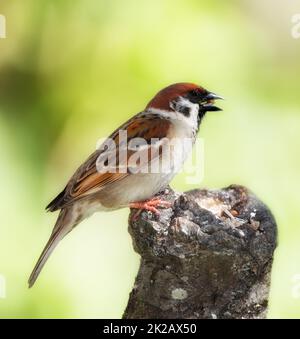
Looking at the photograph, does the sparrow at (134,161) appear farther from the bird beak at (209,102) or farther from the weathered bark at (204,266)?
the weathered bark at (204,266)

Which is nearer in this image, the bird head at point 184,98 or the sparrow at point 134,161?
the sparrow at point 134,161

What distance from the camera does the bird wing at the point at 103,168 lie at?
3096 millimetres

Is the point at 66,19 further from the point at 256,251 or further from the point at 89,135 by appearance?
the point at 256,251

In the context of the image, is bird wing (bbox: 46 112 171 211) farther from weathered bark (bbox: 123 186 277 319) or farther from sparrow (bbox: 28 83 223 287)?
weathered bark (bbox: 123 186 277 319)

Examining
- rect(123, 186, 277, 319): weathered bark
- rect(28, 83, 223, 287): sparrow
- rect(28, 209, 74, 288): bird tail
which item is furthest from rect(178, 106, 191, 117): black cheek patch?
rect(123, 186, 277, 319): weathered bark

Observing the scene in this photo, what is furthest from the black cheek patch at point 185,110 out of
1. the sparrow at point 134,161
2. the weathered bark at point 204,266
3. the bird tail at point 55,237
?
the weathered bark at point 204,266

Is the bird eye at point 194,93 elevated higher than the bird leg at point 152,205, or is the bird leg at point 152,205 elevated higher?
the bird eye at point 194,93

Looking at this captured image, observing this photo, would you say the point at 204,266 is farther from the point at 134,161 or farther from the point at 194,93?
the point at 194,93

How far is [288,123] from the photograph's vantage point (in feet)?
11.8

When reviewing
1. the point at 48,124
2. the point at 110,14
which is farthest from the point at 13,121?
the point at 110,14

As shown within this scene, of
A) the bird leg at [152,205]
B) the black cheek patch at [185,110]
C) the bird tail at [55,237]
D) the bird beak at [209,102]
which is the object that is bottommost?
the bird tail at [55,237]

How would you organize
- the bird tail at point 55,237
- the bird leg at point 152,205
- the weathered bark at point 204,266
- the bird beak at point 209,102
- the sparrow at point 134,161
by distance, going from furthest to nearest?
the bird beak at point 209,102 < the sparrow at point 134,161 < the bird tail at point 55,237 < the bird leg at point 152,205 < the weathered bark at point 204,266

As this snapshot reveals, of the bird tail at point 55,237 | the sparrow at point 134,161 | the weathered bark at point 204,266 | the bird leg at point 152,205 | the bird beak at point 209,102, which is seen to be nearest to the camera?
the weathered bark at point 204,266

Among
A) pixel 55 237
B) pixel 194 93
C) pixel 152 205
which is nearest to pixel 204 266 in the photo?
pixel 152 205
